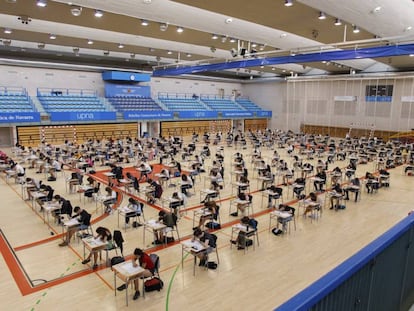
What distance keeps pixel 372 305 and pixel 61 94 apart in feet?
108

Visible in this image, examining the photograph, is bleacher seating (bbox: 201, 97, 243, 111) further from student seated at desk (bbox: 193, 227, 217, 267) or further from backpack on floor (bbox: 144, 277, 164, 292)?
backpack on floor (bbox: 144, 277, 164, 292)

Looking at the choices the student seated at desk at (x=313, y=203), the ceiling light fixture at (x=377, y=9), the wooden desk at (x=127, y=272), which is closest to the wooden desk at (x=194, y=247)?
the wooden desk at (x=127, y=272)

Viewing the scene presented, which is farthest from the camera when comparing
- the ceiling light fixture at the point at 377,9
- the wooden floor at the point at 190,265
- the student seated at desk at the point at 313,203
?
the ceiling light fixture at the point at 377,9

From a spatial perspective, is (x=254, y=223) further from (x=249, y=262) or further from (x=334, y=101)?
(x=334, y=101)

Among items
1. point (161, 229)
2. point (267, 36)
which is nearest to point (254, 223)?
point (161, 229)

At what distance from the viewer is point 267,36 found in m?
19.8

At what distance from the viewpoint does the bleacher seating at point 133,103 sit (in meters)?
33.7

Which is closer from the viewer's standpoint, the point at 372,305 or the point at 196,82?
the point at 372,305

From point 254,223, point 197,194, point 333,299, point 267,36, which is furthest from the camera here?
point 267,36

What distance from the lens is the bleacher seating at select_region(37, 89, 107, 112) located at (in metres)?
29.5

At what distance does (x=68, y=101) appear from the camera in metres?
30.8

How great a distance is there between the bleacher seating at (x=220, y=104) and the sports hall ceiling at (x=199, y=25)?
14747 millimetres

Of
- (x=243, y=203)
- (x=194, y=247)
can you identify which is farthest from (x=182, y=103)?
(x=194, y=247)

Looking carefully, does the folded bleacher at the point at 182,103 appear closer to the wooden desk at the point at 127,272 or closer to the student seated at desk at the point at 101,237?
the student seated at desk at the point at 101,237
